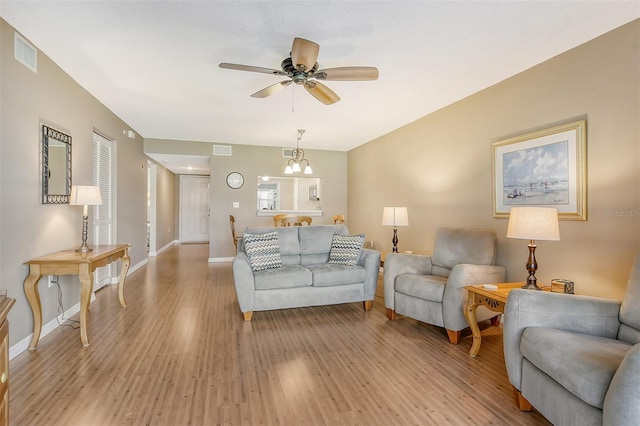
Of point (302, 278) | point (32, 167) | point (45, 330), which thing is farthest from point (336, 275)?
point (32, 167)

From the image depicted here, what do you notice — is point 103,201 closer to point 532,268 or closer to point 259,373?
point 259,373

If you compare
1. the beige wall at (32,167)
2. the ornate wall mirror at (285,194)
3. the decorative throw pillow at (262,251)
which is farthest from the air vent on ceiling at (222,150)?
the decorative throw pillow at (262,251)

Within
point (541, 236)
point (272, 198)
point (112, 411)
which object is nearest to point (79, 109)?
point (112, 411)

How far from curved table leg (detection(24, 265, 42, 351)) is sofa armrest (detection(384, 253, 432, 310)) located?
308cm

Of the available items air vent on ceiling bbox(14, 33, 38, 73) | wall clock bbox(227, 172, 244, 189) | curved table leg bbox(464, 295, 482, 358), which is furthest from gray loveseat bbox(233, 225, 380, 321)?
wall clock bbox(227, 172, 244, 189)

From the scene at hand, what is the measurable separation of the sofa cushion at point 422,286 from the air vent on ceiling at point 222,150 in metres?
4.71

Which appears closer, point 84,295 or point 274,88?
point 84,295

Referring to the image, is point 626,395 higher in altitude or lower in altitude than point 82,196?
lower

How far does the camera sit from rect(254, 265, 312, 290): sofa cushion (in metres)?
3.26

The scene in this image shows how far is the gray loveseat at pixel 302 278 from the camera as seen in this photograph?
3221 millimetres

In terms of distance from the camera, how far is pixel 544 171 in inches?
112

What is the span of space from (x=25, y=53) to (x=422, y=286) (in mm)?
3903

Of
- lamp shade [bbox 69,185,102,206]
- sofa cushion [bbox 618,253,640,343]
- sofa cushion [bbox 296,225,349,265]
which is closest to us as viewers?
A: sofa cushion [bbox 618,253,640,343]

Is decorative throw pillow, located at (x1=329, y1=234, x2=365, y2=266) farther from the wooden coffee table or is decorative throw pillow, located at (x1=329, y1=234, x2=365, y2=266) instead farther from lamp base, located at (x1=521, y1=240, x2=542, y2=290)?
lamp base, located at (x1=521, y1=240, x2=542, y2=290)
